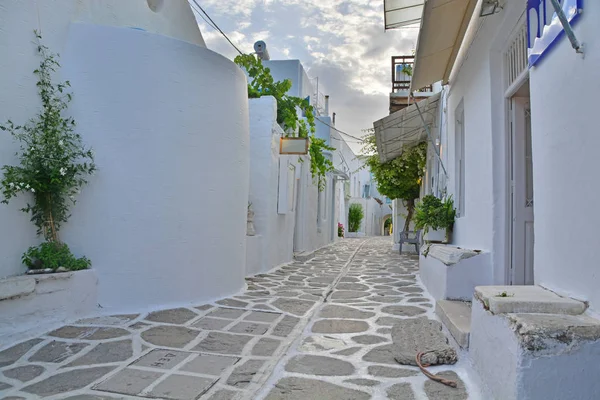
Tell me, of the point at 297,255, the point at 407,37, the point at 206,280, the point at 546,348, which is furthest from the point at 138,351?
the point at 407,37

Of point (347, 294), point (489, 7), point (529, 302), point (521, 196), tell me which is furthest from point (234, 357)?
point (489, 7)

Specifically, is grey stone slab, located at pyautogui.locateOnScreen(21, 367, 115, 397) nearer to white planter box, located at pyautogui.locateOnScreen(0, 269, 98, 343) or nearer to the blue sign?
white planter box, located at pyautogui.locateOnScreen(0, 269, 98, 343)

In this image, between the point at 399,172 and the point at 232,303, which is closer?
the point at 232,303

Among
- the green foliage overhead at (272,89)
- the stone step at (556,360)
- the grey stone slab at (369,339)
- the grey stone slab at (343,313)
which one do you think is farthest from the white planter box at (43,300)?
the green foliage overhead at (272,89)

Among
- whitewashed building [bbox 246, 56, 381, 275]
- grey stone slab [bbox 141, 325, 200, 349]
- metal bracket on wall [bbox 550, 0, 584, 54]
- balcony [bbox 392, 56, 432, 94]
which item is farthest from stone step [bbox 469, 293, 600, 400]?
balcony [bbox 392, 56, 432, 94]

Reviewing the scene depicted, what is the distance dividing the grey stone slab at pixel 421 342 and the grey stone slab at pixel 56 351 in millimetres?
2685

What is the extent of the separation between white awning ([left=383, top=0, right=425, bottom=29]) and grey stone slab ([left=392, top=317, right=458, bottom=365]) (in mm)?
4464

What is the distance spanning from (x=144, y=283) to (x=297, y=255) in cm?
713

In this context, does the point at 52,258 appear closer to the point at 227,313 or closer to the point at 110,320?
the point at 110,320

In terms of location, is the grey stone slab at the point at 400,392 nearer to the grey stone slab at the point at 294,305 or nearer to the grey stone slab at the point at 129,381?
the grey stone slab at the point at 129,381

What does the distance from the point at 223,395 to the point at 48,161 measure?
3138mm

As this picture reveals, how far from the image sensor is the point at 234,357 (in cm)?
364

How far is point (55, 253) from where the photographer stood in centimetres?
457

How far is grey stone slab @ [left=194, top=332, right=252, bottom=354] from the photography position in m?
3.82
